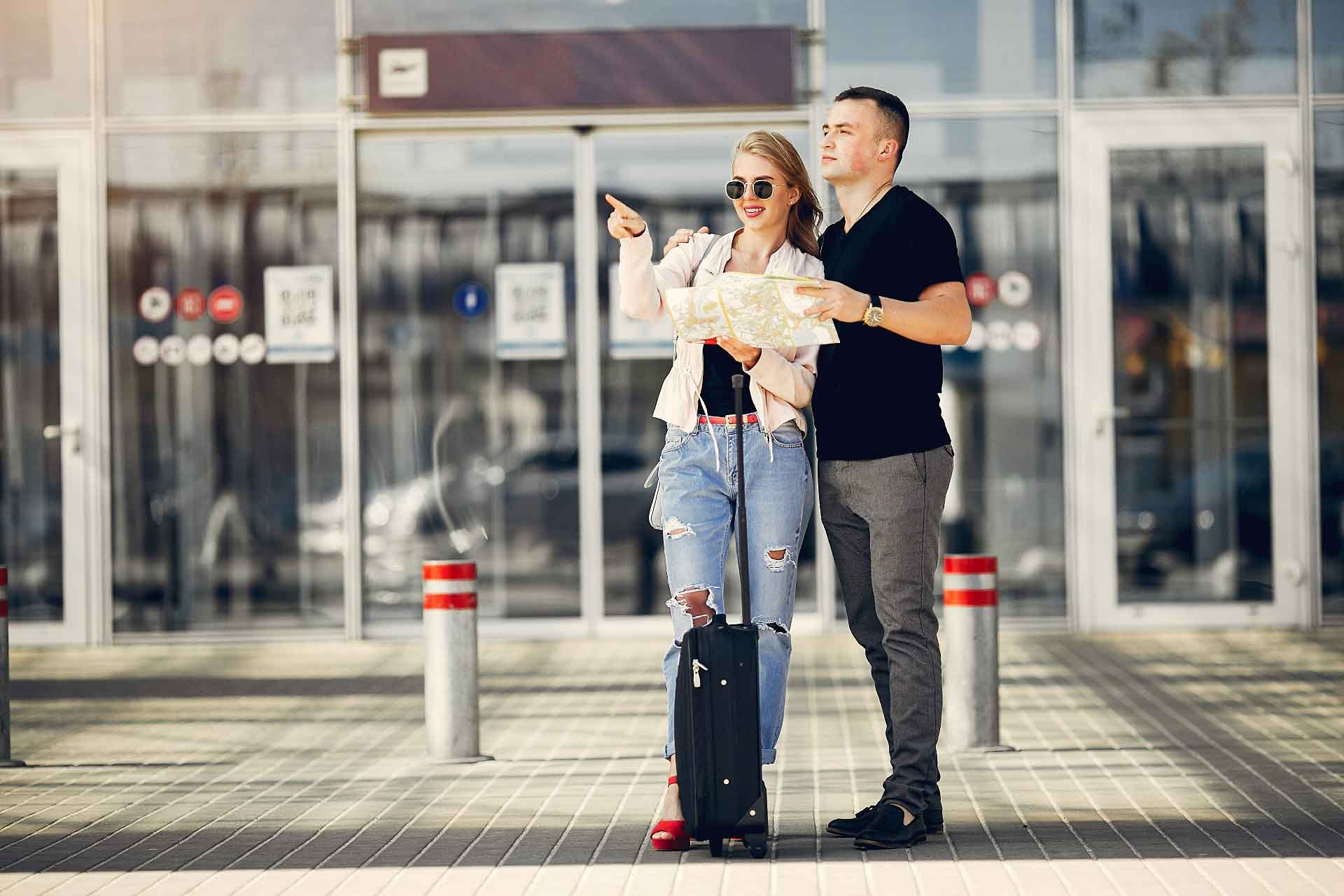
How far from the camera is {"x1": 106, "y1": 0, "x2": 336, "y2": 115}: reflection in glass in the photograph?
10438mm

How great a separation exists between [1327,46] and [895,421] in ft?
22.0

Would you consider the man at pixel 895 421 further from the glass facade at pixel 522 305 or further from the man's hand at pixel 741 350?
the glass facade at pixel 522 305

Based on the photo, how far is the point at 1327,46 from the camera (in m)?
10.2

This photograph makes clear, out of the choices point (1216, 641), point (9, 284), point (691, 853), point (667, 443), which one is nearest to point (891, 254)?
point (667, 443)

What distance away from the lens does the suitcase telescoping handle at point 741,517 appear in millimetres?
4535

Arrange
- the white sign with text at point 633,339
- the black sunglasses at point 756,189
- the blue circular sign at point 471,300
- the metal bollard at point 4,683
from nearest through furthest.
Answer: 1. the black sunglasses at point 756,189
2. the metal bollard at point 4,683
3. the white sign with text at point 633,339
4. the blue circular sign at point 471,300

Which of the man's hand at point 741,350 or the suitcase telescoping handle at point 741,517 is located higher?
the man's hand at point 741,350

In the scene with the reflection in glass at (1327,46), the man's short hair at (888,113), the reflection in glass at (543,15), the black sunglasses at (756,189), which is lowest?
the black sunglasses at (756,189)

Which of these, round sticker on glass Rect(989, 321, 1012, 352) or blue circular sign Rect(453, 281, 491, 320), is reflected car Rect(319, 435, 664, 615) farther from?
round sticker on glass Rect(989, 321, 1012, 352)

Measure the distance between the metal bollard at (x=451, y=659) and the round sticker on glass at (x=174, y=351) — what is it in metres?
4.62

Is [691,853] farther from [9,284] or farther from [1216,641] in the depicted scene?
[9,284]

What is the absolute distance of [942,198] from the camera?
34.0 feet

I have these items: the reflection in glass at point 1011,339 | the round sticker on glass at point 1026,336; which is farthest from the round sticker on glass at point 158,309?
the round sticker on glass at point 1026,336

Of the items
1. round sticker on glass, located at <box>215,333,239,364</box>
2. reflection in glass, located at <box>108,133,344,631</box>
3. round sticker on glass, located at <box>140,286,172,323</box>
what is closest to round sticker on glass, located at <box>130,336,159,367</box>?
reflection in glass, located at <box>108,133,344,631</box>
